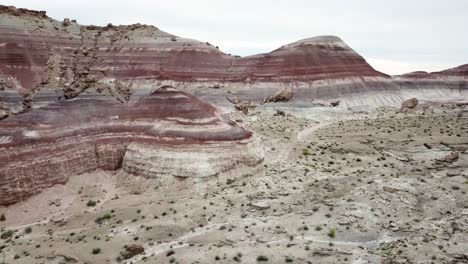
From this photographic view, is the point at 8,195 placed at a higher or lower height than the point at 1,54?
lower

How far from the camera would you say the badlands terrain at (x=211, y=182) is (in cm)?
2053

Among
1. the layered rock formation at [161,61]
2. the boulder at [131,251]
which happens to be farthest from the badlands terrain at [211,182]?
the layered rock formation at [161,61]

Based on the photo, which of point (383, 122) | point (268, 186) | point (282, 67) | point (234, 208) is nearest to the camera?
point (234, 208)

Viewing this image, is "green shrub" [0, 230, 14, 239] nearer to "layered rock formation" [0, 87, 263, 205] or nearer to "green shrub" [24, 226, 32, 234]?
"green shrub" [24, 226, 32, 234]

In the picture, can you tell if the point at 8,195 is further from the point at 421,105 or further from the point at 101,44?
the point at 421,105

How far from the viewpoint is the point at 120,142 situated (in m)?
32.3

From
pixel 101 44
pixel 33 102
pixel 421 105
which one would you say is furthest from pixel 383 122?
pixel 101 44

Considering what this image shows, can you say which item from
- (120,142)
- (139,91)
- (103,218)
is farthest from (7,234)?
(139,91)

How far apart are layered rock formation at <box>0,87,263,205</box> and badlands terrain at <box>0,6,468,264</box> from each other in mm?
79

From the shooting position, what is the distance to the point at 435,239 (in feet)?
63.9

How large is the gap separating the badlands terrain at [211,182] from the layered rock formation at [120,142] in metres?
0.08

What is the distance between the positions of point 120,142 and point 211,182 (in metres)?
7.73

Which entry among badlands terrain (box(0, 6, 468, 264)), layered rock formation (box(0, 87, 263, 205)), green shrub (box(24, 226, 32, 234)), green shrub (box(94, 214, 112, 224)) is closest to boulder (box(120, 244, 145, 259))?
badlands terrain (box(0, 6, 468, 264))

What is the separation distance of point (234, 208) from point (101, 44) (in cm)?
4410
